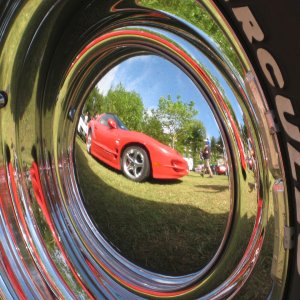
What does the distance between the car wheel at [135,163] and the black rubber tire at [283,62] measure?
70cm

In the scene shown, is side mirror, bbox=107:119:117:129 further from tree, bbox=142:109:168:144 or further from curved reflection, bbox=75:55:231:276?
tree, bbox=142:109:168:144

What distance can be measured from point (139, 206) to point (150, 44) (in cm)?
53

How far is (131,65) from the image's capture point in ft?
4.50

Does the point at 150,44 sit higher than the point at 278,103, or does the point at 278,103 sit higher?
the point at 150,44

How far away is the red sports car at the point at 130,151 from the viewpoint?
1.30 metres

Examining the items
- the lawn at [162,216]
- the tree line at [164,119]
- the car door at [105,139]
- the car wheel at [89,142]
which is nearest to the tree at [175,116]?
the tree line at [164,119]

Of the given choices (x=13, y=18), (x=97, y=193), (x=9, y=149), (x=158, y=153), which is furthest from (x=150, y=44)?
(x=9, y=149)

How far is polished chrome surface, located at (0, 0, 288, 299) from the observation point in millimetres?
1043

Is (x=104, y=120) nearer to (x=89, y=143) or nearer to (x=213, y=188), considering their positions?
(x=89, y=143)

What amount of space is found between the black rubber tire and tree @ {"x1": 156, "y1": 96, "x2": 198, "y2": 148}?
1.52 feet

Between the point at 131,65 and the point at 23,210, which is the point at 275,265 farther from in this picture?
the point at 23,210

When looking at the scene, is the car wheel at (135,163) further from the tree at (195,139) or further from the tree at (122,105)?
the tree at (195,139)

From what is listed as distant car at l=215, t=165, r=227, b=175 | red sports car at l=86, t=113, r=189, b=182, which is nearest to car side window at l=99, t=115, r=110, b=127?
red sports car at l=86, t=113, r=189, b=182

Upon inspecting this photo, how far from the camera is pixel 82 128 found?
1.61 metres
